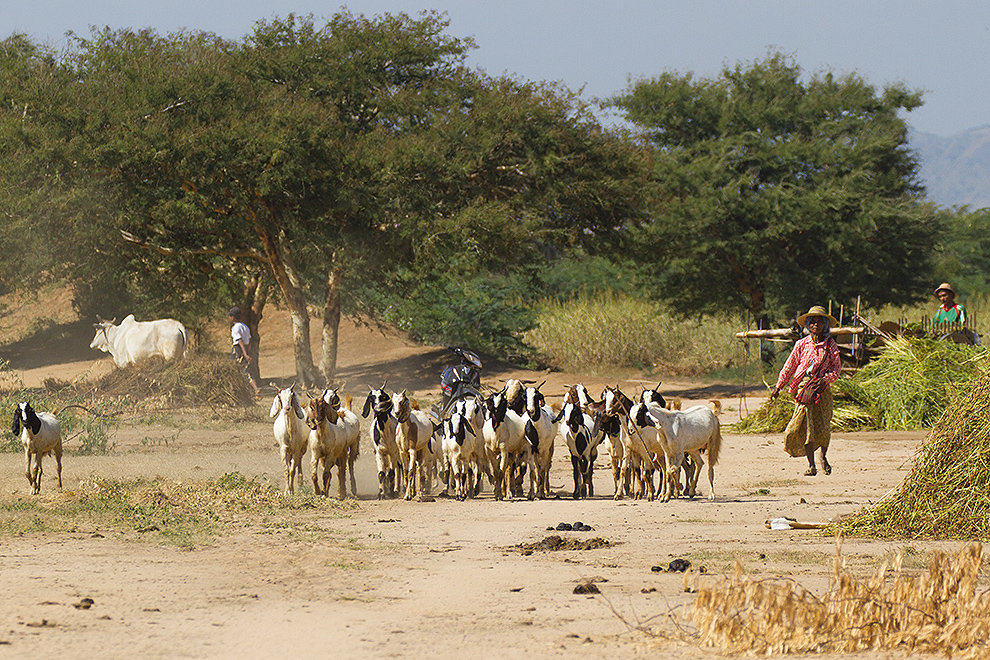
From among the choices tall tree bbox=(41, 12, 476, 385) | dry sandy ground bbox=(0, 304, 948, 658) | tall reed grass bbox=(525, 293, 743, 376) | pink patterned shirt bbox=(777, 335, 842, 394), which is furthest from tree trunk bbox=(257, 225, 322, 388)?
pink patterned shirt bbox=(777, 335, 842, 394)

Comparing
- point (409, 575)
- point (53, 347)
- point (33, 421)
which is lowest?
point (409, 575)

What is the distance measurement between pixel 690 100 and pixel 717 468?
2013 centimetres

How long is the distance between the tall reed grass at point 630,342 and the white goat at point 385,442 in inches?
840

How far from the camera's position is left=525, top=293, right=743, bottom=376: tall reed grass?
3603cm

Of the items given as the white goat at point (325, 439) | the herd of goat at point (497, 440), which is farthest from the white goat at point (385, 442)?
the white goat at point (325, 439)

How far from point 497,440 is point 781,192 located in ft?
67.6

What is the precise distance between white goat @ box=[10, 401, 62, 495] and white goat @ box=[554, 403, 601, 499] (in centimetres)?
570

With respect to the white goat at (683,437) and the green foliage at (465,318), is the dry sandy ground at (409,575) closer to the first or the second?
the white goat at (683,437)

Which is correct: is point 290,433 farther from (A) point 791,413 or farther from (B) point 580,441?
(A) point 791,413

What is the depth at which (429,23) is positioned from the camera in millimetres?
30328

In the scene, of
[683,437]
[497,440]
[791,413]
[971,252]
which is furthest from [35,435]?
[971,252]

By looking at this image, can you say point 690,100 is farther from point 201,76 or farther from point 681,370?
point 201,76

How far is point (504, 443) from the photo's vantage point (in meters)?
14.0

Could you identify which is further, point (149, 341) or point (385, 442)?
point (149, 341)
